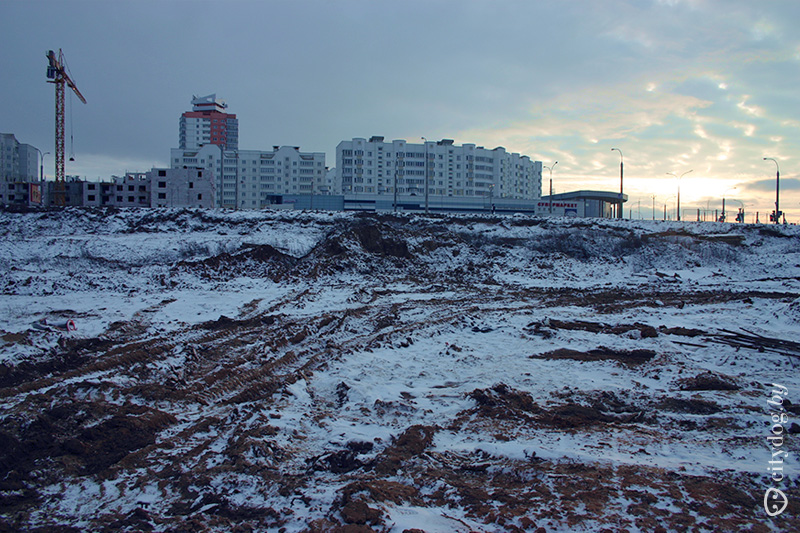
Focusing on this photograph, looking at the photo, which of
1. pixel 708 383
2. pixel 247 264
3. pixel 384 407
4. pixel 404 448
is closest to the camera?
pixel 404 448

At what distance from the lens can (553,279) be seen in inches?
1087

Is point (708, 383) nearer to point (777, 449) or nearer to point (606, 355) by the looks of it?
point (606, 355)

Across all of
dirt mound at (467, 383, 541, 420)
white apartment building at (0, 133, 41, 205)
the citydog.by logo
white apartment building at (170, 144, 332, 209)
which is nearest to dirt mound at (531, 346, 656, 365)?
the citydog.by logo

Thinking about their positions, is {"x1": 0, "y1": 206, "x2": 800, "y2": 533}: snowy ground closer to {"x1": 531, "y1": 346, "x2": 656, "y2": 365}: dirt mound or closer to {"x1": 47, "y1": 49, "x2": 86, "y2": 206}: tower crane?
{"x1": 531, "y1": 346, "x2": 656, "y2": 365}: dirt mound

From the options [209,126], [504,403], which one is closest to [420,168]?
[209,126]

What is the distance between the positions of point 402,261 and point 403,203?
5792 cm

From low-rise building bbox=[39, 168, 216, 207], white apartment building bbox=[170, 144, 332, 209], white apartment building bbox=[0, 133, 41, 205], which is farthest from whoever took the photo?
white apartment building bbox=[0, 133, 41, 205]

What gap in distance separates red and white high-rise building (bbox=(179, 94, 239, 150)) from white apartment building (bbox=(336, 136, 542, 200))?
7935 centimetres

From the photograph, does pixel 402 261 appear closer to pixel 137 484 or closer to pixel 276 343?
pixel 276 343

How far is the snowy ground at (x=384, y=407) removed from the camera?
16.5 feet

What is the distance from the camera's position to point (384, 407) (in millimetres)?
7914

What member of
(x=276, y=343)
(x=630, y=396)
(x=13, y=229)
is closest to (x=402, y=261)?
(x=276, y=343)

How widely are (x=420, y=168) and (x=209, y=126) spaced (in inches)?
3916

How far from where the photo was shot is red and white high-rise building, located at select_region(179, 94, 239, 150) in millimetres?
167000
